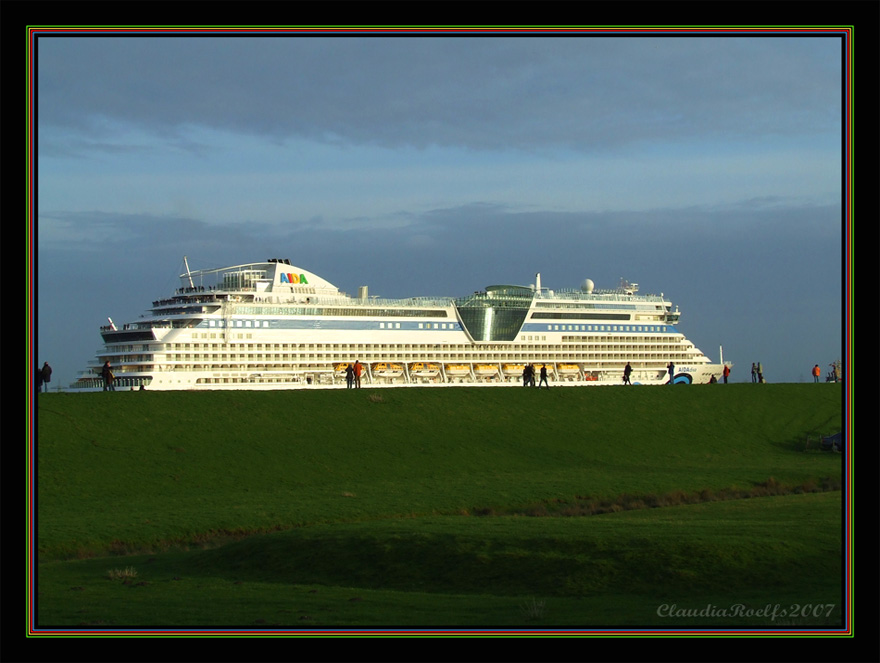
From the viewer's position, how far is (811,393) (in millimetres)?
64438

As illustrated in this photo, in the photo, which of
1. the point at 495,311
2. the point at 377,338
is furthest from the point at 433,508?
the point at 495,311

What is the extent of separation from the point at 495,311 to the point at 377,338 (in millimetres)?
12958

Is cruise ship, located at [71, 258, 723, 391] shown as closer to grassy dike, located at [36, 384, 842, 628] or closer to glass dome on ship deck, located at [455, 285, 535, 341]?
glass dome on ship deck, located at [455, 285, 535, 341]

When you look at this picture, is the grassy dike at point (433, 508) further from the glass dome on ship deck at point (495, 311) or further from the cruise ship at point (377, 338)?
the glass dome on ship deck at point (495, 311)

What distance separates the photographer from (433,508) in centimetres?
3212

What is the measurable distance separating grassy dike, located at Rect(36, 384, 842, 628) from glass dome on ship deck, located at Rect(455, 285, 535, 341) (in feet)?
121

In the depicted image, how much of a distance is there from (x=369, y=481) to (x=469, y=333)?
5822 centimetres

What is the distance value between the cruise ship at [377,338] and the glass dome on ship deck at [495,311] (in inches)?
3.7

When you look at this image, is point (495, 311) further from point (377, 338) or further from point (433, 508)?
point (433, 508)

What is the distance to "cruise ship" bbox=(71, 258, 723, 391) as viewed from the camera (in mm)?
78562

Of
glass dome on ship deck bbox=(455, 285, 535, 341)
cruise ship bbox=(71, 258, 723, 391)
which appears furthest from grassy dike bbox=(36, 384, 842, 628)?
glass dome on ship deck bbox=(455, 285, 535, 341)

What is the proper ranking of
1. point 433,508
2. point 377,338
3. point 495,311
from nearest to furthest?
1. point 433,508
2. point 377,338
3. point 495,311

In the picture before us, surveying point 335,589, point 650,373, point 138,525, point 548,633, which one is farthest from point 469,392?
point 650,373
